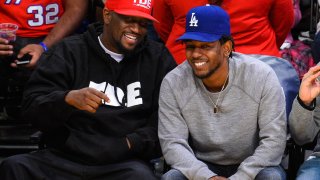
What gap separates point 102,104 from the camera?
14.0ft

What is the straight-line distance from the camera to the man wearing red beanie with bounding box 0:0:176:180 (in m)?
4.10

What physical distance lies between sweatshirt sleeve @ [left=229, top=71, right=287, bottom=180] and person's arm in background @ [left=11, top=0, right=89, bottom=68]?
1767 mm

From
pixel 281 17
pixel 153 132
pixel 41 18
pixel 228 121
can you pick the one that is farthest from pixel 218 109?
pixel 41 18

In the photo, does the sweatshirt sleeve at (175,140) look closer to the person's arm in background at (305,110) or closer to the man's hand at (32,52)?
the person's arm in background at (305,110)

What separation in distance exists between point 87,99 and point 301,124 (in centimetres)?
125

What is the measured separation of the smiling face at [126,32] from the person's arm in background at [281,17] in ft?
3.64

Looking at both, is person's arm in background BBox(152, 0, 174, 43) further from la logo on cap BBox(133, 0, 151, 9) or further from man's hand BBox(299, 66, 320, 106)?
man's hand BBox(299, 66, 320, 106)

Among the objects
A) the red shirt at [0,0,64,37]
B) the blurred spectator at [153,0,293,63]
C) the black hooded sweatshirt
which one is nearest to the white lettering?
the black hooded sweatshirt

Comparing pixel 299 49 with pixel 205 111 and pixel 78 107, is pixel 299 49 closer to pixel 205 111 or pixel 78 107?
pixel 205 111

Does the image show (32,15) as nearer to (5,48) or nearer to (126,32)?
(5,48)

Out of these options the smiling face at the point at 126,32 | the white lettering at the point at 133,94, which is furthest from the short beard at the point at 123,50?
the white lettering at the point at 133,94

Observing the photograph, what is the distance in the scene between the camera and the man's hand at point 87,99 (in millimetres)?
3793

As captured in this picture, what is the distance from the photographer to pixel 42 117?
412 centimetres

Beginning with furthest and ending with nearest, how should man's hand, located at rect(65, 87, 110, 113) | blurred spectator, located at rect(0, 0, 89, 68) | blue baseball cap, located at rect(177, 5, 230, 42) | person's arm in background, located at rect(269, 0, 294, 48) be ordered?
blurred spectator, located at rect(0, 0, 89, 68) → person's arm in background, located at rect(269, 0, 294, 48) → blue baseball cap, located at rect(177, 5, 230, 42) → man's hand, located at rect(65, 87, 110, 113)
